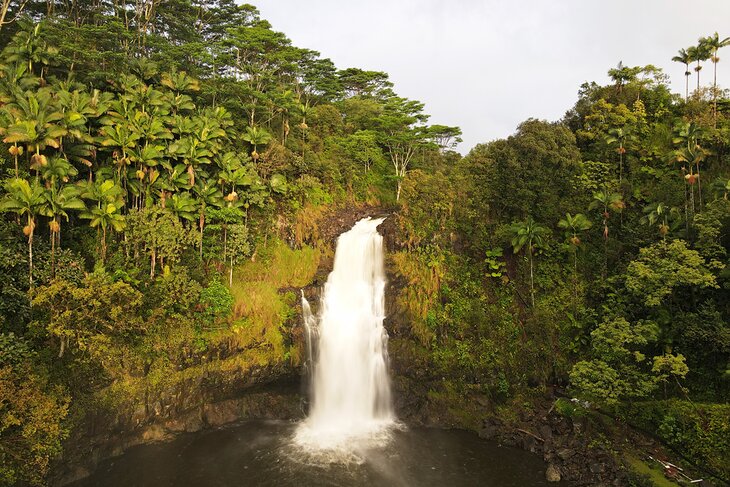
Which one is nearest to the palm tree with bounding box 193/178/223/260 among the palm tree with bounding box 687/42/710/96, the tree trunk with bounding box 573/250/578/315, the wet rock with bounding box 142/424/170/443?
the wet rock with bounding box 142/424/170/443

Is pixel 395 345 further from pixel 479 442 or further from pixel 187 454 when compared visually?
pixel 187 454

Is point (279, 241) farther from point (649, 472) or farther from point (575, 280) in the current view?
point (649, 472)

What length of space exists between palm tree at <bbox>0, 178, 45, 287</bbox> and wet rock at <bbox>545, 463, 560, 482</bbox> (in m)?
22.2

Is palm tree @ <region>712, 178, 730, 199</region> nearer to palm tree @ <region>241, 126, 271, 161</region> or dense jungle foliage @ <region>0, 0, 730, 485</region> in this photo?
dense jungle foliage @ <region>0, 0, 730, 485</region>

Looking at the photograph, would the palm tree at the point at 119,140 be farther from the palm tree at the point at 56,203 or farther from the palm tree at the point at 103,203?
the palm tree at the point at 56,203

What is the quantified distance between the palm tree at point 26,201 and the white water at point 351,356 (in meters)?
12.9

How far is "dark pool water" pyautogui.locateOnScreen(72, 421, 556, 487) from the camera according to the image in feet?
52.3

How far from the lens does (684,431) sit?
1577 cm

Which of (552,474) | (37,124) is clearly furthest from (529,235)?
(37,124)

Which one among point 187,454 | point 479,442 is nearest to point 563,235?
point 479,442

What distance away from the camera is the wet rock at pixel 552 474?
16.0 meters

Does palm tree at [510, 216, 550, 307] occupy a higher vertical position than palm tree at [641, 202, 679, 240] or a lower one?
lower

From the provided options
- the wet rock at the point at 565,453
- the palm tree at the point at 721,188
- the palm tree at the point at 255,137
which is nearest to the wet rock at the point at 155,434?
the palm tree at the point at 255,137

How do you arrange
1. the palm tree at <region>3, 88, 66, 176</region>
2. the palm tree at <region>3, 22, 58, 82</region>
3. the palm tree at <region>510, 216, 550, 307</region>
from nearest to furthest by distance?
1. the palm tree at <region>3, 88, 66, 176</region>
2. the palm tree at <region>3, 22, 58, 82</region>
3. the palm tree at <region>510, 216, 550, 307</region>
